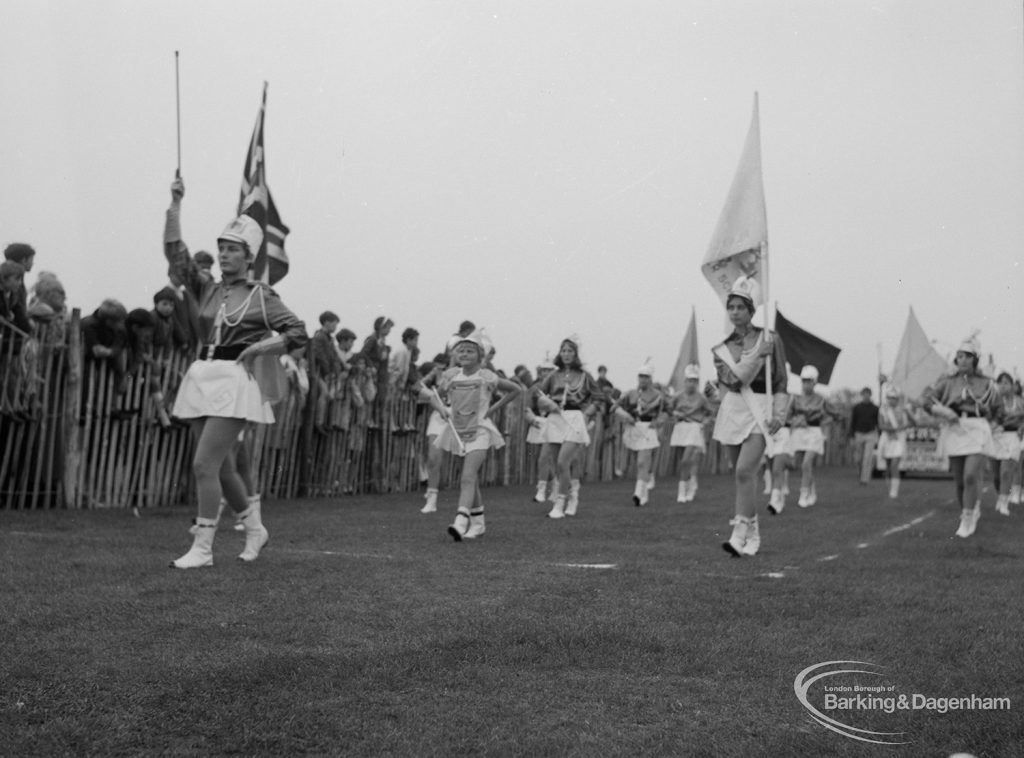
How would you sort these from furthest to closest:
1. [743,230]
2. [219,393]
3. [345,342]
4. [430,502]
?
1. [345,342]
2. [430,502]
3. [743,230]
4. [219,393]

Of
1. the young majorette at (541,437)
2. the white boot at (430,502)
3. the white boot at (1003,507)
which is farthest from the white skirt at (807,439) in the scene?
the white boot at (430,502)

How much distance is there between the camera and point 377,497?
56.2 ft

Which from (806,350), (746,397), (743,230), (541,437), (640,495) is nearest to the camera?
(746,397)

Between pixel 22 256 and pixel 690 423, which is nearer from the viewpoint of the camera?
pixel 22 256

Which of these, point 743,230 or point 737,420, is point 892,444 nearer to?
point 743,230

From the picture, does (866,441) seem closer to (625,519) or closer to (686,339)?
(686,339)

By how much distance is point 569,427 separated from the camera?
1554 cm

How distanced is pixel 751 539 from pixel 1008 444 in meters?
10.1

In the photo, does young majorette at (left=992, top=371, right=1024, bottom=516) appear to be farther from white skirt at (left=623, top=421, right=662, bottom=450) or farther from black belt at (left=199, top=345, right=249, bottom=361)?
black belt at (left=199, top=345, right=249, bottom=361)

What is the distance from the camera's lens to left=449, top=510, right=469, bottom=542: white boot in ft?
33.5

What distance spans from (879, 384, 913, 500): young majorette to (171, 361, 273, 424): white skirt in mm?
16502

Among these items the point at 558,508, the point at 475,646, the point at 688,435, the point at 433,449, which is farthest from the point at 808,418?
the point at 475,646

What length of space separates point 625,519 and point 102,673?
10.1 meters

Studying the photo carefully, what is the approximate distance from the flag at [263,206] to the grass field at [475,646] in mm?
4006
